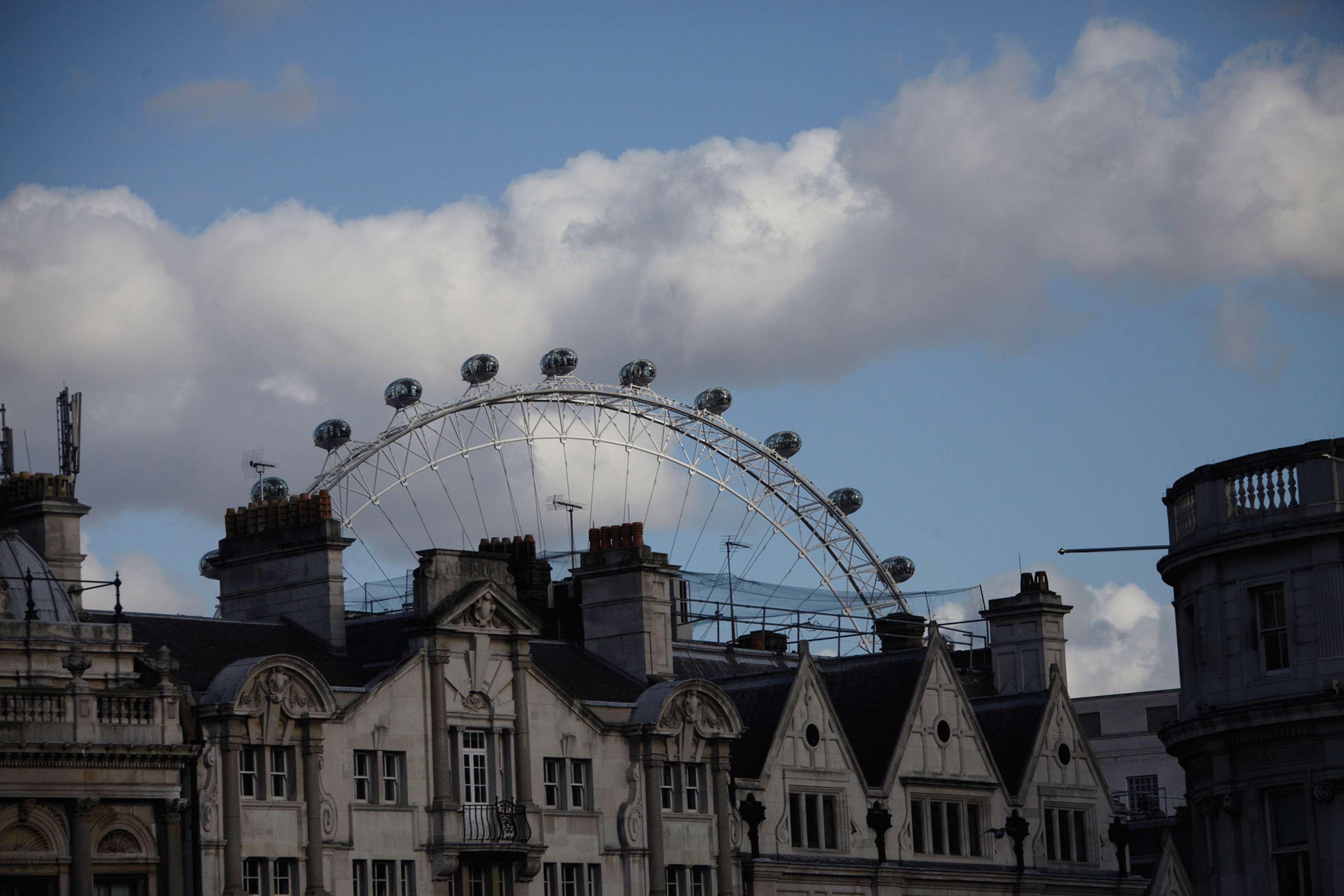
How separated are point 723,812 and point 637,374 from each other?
39.6 meters

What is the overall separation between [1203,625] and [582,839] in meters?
21.5

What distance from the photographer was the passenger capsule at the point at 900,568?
434ft

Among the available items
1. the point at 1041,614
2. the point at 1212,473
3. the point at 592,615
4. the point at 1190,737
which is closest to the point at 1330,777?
the point at 1190,737

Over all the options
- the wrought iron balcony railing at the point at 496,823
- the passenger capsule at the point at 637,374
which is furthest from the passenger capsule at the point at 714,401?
the wrought iron balcony railing at the point at 496,823

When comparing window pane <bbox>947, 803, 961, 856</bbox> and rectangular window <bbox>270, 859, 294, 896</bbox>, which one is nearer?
rectangular window <bbox>270, 859, 294, 896</bbox>

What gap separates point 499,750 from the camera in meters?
73.1

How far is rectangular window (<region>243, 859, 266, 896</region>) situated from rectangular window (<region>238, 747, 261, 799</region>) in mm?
1602

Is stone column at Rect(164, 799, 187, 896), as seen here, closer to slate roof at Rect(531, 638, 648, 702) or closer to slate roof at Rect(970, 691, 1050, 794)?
slate roof at Rect(531, 638, 648, 702)

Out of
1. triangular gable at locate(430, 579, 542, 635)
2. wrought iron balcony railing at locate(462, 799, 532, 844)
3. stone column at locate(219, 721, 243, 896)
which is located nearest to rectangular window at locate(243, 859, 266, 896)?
stone column at locate(219, 721, 243, 896)

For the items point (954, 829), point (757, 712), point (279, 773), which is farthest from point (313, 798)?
point (954, 829)

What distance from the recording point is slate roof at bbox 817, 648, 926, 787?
83.1 metres

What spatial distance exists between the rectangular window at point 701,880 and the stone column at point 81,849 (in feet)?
64.7

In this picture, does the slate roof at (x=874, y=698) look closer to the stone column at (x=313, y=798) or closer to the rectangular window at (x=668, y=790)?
the rectangular window at (x=668, y=790)

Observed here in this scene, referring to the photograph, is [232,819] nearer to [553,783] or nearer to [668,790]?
[553,783]
